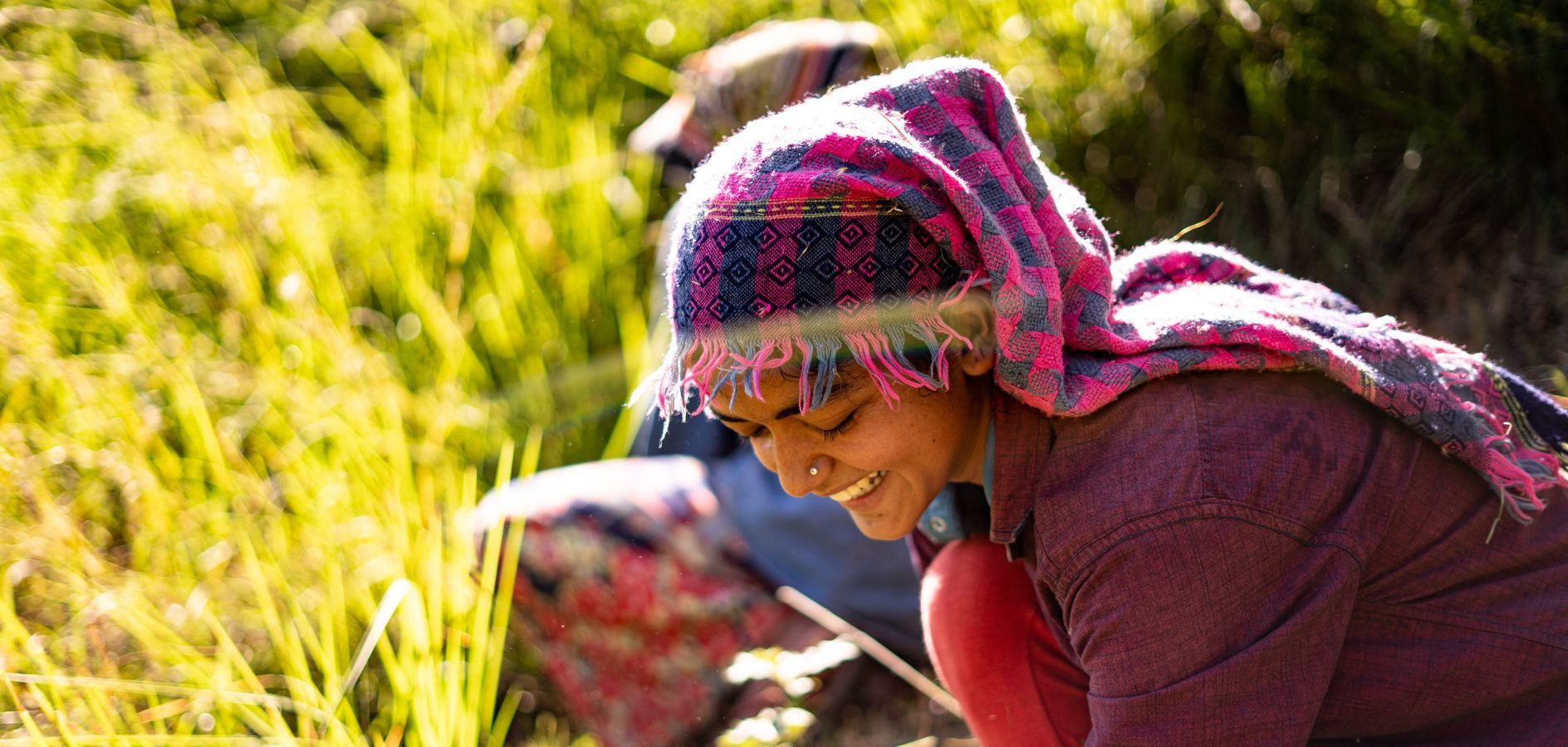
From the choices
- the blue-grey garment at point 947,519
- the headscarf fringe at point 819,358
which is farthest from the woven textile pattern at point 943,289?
the blue-grey garment at point 947,519

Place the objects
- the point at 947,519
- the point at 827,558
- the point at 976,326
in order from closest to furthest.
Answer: the point at 976,326 → the point at 947,519 → the point at 827,558

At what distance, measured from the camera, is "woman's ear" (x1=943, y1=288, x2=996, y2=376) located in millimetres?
1444

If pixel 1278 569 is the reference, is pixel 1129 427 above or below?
above

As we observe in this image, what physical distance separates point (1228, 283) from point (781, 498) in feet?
3.28

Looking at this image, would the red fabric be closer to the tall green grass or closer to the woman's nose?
the woman's nose

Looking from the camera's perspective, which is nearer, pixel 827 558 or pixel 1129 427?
pixel 1129 427

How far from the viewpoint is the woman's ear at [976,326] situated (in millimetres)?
1444

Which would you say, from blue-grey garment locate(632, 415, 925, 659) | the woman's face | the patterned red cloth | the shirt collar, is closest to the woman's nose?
the woman's face

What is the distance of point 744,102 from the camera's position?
→ 298 cm

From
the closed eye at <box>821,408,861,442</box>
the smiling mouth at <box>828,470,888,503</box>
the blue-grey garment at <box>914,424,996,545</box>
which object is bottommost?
the blue-grey garment at <box>914,424,996,545</box>

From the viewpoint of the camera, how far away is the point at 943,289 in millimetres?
1429

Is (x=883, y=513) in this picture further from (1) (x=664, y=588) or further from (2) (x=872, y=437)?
(1) (x=664, y=588)

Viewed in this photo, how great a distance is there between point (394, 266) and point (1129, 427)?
220cm

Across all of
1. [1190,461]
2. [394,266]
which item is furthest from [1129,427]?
[394,266]
